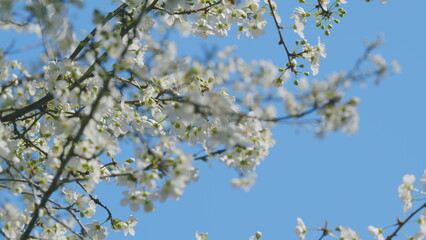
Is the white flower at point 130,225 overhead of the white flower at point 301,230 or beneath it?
overhead

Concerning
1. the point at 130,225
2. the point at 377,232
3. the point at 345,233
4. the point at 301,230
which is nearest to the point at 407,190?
the point at 377,232

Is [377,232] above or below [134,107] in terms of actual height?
below

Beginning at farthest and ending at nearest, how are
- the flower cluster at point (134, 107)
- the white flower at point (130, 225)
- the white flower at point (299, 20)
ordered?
the white flower at point (299, 20) < the white flower at point (130, 225) < the flower cluster at point (134, 107)

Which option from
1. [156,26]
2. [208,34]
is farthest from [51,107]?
[208,34]

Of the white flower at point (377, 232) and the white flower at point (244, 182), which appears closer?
the white flower at point (244, 182)

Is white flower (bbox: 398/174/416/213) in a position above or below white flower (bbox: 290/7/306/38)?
below

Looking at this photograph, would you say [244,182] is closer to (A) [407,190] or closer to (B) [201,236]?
(A) [407,190]

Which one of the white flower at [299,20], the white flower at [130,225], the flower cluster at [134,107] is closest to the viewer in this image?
the flower cluster at [134,107]

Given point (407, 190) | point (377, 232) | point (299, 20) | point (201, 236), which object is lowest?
point (377, 232)

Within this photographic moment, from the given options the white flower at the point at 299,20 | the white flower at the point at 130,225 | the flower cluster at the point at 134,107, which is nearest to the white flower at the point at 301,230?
the flower cluster at the point at 134,107

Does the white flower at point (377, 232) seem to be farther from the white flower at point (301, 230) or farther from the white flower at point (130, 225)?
the white flower at point (130, 225)

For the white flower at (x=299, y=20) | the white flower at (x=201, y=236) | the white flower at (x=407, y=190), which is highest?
the white flower at (x=299, y=20)

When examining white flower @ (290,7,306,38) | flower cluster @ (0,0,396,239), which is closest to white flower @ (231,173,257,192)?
flower cluster @ (0,0,396,239)

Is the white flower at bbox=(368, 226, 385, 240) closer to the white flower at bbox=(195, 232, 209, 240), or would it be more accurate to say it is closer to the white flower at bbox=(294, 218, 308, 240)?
the white flower at bbox=(294, 218, 308, 240)
